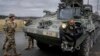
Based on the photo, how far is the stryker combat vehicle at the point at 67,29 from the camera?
34.3 feet

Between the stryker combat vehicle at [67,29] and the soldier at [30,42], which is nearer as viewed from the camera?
the stryker combat vehicle at [67,29]

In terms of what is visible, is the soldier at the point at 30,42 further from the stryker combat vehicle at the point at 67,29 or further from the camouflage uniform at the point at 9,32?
the camouflage uniform at the point at 9,32

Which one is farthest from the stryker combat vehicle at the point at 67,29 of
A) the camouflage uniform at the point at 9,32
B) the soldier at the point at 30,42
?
the soldier at the point at 30,42

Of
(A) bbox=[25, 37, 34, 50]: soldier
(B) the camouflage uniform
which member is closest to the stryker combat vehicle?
(B) the camouflage uniform

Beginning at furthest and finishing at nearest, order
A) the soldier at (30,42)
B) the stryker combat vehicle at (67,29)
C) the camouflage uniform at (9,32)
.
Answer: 1. the soldier at (30,42)
2. the camouflage uniform at (9,32)
3. the stryker combat vehicle at (67,29)

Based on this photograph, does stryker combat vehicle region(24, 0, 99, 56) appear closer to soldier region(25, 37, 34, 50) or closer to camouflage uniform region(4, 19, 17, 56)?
camouflage uniform region(4, 19, 17, 56)

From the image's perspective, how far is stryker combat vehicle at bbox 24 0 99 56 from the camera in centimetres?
1045

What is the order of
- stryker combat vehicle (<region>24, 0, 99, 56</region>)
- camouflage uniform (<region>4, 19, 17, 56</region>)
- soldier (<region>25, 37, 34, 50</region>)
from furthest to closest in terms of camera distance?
soldier (<region>25, 37, 34, 50</region>)
camouflage uniform (<region>4, 19, 17, 56</region>)
stryker combat vehicle (<region>24, 0, 99, 56</region>)

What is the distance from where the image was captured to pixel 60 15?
1277 centimetres

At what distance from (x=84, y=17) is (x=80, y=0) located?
3.28 metres

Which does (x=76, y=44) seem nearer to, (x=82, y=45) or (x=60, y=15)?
(x=82, y=45)

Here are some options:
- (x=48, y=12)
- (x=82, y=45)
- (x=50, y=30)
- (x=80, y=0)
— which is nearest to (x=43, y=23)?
(x=50, y=30)

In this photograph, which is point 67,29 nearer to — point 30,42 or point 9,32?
point 9,32

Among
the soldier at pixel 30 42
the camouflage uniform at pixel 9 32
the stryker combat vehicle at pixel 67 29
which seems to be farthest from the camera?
the soldier at pixel 30 42
